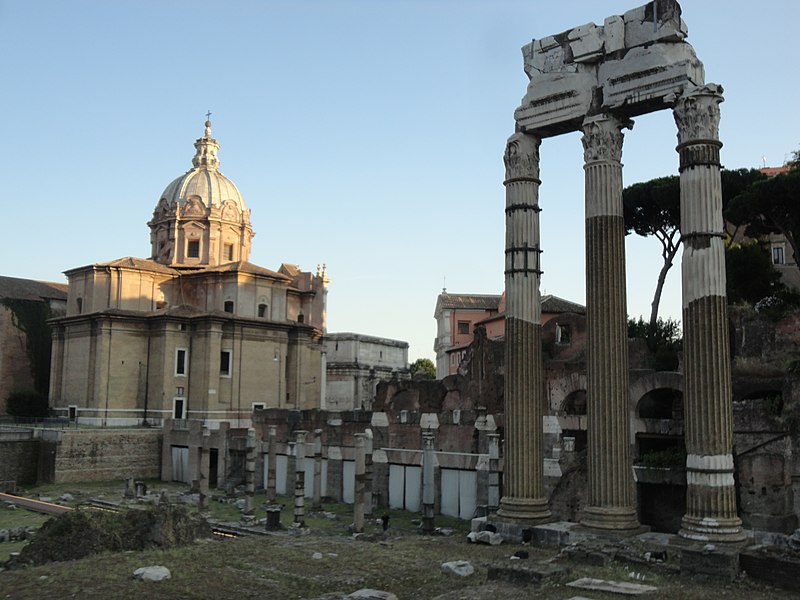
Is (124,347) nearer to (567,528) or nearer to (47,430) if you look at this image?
(47,430)

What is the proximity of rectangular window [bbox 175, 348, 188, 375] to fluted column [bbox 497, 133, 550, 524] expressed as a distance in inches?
1068

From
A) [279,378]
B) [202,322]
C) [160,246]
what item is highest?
[160,246]

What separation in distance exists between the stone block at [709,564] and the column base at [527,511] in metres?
3.11

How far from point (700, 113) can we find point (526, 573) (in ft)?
23.2

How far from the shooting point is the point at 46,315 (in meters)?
43.6

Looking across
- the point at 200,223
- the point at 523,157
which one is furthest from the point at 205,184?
the point at 523,157

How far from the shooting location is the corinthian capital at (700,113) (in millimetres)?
Result: 11859

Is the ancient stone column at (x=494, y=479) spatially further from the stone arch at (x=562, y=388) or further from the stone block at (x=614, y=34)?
the stone block at (x=614, y=34)

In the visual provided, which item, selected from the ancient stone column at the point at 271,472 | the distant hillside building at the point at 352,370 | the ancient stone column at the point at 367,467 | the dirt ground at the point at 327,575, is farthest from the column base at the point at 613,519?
the distant hillside building at the point at 352,370

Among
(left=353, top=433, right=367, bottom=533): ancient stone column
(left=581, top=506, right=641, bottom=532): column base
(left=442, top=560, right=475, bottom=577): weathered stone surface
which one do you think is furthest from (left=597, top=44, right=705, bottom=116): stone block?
(left=353, top=433, right=367, bottom=533): ancient stone column

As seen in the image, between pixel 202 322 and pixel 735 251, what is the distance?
23622 millimetres

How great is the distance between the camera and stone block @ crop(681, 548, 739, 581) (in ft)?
33.9

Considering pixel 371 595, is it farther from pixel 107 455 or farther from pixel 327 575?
pixel 107 455

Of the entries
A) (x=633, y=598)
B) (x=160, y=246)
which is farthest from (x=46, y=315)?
(x=633, y=598)
